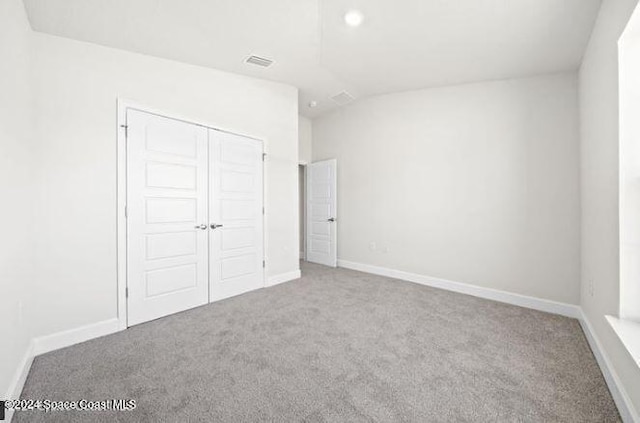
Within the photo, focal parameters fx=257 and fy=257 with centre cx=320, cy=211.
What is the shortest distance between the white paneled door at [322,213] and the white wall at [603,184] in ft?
11.1

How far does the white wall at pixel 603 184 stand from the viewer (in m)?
1.61

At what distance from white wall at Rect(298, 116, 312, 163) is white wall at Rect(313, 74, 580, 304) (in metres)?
0.88

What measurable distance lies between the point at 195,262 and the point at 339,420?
7.63 feet

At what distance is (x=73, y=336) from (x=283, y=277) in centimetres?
231

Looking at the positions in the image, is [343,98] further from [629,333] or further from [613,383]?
[613,383]

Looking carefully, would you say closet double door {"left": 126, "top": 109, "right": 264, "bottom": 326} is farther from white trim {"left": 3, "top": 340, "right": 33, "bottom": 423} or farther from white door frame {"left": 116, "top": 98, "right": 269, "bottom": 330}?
white trim {"left": 3, "top": 340, "right": 33, "bottom": 423}

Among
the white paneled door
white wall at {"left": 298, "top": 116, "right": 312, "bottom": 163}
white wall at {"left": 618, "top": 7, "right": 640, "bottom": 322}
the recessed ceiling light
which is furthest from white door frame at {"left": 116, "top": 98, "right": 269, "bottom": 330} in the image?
A: white wall at {"left": 618, "top": 7, "right": 640, "bottom": 322}

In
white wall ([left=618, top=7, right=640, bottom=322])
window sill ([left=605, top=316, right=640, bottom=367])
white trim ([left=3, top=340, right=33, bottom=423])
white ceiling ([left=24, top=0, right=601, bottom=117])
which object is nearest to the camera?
window sill ([left=605, top=316, right=640, bottom=367])

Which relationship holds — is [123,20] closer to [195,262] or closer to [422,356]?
[195,262]

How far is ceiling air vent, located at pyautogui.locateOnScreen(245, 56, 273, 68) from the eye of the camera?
2.98 metres

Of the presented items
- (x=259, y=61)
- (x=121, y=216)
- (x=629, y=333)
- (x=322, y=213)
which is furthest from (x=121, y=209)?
(x=629, y=333)

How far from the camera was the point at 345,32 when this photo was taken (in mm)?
2510

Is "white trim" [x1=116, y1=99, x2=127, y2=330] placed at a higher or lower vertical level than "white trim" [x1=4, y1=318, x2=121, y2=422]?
higher

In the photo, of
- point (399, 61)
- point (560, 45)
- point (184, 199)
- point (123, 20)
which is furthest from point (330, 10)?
point (184, 199)
